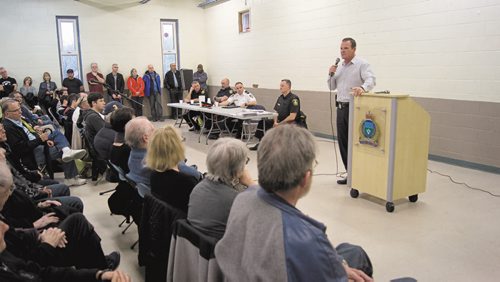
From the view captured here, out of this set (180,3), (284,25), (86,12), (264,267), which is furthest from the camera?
(180,3)

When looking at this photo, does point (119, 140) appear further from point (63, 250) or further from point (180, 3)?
point (180, 3)

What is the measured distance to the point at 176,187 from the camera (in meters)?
2.25

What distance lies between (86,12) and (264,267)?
11.1 m

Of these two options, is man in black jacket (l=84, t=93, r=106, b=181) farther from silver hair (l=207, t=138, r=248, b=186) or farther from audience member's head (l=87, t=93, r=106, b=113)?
silver hair (l=207, t=138, r=248, b=186)

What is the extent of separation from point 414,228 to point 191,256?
2317 mm

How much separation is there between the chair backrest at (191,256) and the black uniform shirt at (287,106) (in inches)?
192

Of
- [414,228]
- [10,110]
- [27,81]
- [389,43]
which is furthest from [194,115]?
[414,228]

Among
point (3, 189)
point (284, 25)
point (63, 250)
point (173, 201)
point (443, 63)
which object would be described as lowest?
point (63, 250)

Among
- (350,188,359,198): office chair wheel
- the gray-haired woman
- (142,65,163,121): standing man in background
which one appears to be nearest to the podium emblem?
(350,188,359,198): office chair wheel

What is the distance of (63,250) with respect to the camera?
85.8 inches

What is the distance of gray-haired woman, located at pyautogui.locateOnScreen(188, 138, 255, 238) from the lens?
1826 millimetres

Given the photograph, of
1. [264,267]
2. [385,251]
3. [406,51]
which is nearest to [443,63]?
[406,51]

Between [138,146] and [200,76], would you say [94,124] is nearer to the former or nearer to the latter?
[138,146]

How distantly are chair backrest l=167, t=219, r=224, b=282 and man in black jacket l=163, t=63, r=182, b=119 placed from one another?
9957 mm
